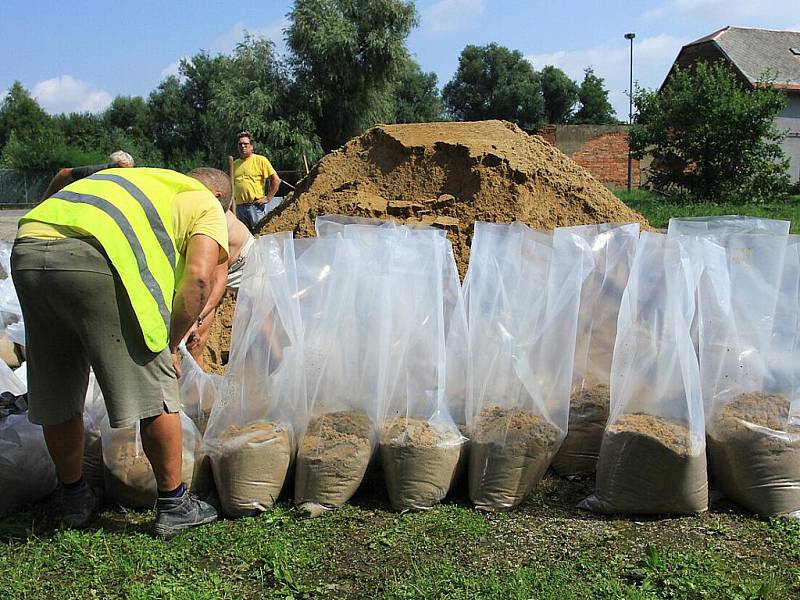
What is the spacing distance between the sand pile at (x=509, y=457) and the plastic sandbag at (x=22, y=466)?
1.65 metres

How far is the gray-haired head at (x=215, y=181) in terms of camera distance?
125 inches

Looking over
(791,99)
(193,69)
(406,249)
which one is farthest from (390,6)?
(193,69)

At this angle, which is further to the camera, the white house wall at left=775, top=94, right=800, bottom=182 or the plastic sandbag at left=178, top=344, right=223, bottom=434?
the white house wall at left=775, top=94, right=800, bottom=182

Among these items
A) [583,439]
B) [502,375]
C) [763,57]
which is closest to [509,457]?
[502,375]

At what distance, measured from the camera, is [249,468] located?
2.67m

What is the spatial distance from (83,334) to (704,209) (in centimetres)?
1472

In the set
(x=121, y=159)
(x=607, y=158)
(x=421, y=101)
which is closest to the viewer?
(x=121, y=159)

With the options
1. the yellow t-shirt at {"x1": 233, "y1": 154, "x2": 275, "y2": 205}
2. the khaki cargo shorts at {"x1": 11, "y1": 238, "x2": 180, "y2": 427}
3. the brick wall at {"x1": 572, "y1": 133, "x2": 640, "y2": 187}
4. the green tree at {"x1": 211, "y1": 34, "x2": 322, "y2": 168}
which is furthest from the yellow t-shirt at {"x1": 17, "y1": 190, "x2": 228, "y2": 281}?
the brick wall at {"x1": 572, "y1": 133, "x2": 640, "y2": 187}

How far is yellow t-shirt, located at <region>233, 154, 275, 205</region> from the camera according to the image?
7754 millimetres

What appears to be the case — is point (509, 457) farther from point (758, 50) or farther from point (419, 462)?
point (758, 50)

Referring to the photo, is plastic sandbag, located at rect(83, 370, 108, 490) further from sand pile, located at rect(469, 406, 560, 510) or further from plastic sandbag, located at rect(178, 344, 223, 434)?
sand pile, located at rect(469, 406, 560, 510)

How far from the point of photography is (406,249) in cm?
301

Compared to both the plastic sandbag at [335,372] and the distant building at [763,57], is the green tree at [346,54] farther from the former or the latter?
the plastic sandbag at [335,372]

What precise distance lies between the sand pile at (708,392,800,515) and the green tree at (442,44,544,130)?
168 feet
